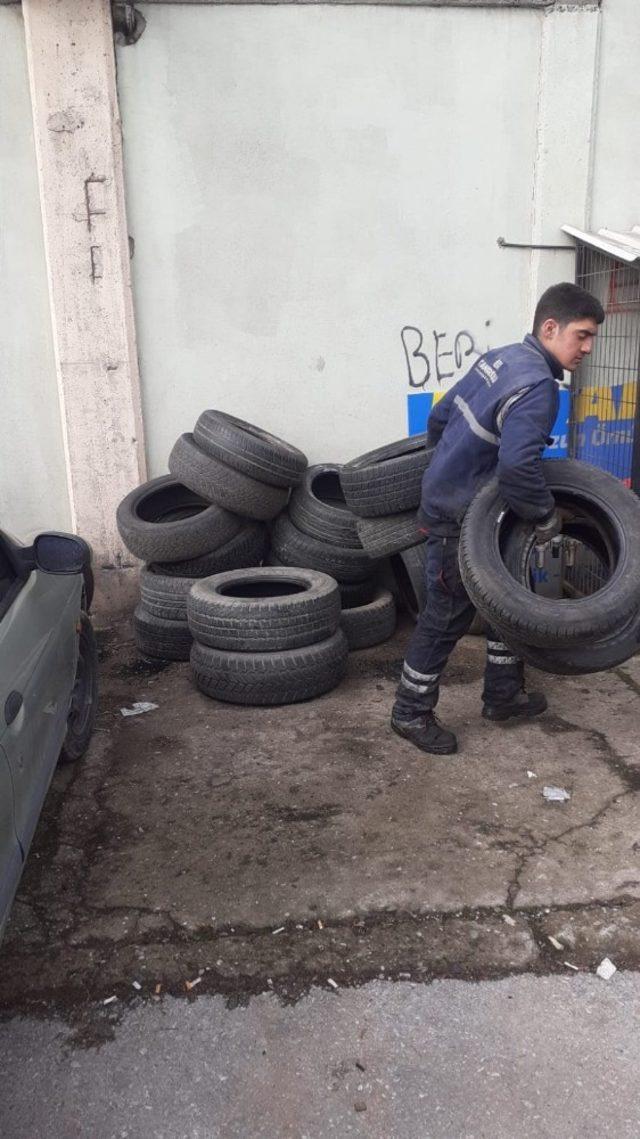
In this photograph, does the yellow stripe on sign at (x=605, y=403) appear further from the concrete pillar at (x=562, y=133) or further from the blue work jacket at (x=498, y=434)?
the blue work jacket at (x=498, y=434)

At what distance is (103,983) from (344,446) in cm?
419

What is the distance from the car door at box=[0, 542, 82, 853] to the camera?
8.65 ft

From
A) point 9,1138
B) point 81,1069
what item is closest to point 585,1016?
point 81,1069

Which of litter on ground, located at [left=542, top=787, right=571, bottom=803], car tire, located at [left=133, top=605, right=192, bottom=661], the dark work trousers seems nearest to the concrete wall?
car tire, located at [left=133, top=605, right=192, bottom=661]

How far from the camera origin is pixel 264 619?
463 centimetres

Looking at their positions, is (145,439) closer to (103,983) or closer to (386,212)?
(386,212)

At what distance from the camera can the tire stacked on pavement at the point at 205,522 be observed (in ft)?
17.5

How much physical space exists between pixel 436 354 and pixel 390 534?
168 centimetres

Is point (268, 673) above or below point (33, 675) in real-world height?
below

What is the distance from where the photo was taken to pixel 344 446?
6246 millimetres

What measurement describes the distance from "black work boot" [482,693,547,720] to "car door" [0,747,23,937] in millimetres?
Result: 2688

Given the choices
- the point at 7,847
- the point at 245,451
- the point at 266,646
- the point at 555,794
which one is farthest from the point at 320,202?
the point at 7,847

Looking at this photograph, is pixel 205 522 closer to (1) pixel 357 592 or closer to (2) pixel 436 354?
(1) pixel 357 592

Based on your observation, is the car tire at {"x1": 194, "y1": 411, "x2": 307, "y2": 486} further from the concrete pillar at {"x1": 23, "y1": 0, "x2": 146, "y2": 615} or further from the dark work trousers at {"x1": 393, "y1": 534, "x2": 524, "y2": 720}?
the dark work trousers at {"x1": 393, "y1": 534, "x2": 524, "y2": 720}
